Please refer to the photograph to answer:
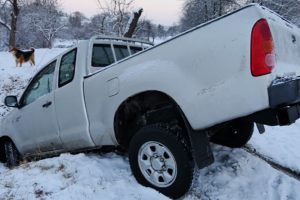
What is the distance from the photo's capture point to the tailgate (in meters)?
3.19

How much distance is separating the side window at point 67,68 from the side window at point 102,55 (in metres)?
0.28

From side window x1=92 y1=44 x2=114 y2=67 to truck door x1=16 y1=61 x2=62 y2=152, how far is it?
0.82 m

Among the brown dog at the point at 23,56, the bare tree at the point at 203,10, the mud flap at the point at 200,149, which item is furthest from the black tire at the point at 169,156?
the bare tree at the point at 203,10

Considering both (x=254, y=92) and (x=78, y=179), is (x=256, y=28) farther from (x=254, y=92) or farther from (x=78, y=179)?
(x=78, y=179)

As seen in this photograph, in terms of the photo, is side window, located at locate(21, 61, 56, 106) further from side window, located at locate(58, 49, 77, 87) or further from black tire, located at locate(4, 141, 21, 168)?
black tire, located at locate(4, 141, 21, 168)

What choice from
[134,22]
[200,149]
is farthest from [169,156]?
[134,22]

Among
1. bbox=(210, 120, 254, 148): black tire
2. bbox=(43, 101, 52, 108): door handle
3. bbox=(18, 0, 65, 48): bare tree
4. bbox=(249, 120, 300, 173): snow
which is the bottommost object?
bbox=(249, 120, 300, 173): snow

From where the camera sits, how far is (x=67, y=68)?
16.5 ft

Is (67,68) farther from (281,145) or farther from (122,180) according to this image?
(281,145)

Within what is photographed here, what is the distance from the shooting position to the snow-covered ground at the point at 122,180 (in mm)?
3707

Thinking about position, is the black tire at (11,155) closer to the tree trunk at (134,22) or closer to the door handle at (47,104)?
the door handle at (47,104)

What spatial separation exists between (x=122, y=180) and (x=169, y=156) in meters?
0.69

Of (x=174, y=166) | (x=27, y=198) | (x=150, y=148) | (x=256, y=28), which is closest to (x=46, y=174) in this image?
(x=27, y=198)

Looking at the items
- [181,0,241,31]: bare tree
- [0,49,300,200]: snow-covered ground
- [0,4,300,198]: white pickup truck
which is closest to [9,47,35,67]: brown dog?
[0,4,300,198]: white pickup truck
